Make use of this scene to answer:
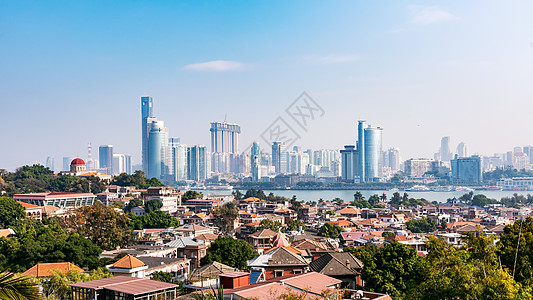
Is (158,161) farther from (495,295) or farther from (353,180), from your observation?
(495,295)

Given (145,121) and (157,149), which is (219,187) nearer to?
(157,149)

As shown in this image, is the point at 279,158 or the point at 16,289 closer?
the point at 16,289

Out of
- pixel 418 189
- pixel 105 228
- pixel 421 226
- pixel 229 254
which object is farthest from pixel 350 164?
pixel 229 254

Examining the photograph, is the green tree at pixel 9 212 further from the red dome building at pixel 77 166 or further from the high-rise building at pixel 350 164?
the high-rise building at pixel 350 164

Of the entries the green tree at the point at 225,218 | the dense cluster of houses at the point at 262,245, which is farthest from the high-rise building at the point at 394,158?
the green tree at the point at 225,218

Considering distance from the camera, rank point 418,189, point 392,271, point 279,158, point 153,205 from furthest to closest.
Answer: point 279,158, point 418,189, point 153,205, point 392,271

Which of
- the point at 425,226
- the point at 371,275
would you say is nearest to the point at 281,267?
the point at 371,275

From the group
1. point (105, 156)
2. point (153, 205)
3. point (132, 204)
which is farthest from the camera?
point (105, 156)

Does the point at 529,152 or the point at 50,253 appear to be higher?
the point at 529,152
